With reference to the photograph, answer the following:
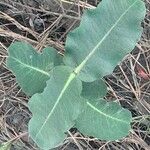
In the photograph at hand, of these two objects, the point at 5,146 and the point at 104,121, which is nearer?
the point at 104,121

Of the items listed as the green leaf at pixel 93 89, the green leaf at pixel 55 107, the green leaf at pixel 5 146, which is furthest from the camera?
the green leaf at pixel 5 146

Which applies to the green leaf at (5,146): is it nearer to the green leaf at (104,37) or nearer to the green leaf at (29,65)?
the green leaf at (29,65)

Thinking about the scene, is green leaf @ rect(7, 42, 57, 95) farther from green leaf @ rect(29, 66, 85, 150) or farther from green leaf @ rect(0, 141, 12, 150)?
green leaf @ rect(0, 141, 12, 150)

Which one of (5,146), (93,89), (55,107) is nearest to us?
(55,107)

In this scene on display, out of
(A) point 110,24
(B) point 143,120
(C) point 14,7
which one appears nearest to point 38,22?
(C) point 14,7

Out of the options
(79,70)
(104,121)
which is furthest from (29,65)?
(104,121)

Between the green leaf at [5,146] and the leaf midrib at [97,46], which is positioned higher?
the leaf midrib at [97,46]

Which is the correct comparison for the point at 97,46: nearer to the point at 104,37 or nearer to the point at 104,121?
the point at 104,37

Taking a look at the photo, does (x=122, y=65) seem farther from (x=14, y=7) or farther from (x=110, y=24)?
(x=14, y=7)

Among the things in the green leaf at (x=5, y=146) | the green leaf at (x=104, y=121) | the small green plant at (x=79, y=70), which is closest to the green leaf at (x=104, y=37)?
the small green plant at (x=79, y=70)

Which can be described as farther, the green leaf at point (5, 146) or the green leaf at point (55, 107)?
the green leaf at point (5, 146)
